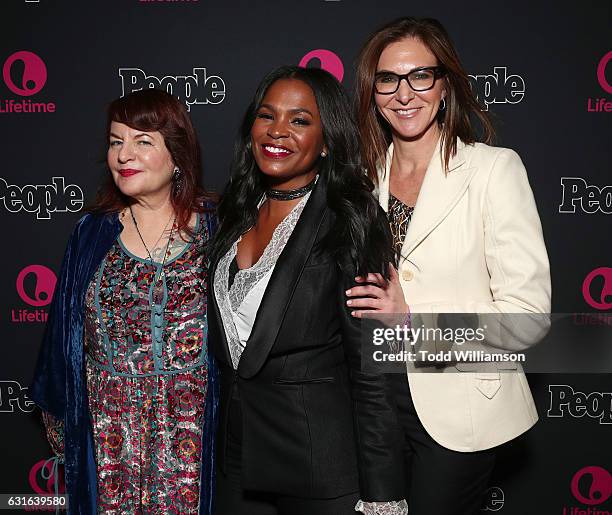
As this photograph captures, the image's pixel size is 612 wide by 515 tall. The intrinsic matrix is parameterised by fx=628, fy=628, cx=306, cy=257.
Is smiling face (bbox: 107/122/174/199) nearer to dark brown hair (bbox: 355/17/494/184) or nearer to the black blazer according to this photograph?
the black blazer

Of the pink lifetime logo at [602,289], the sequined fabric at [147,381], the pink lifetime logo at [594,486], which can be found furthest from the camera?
the pink lifetime logo at [594,486]

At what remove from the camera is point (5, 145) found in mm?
2717

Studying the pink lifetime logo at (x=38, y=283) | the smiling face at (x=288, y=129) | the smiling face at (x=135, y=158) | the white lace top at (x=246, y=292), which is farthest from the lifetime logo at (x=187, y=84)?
the white lace top at (x=246, y=292)

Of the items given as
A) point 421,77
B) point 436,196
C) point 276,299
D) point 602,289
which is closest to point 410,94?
point 421,77

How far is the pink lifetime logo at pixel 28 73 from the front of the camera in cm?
266

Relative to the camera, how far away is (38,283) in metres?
2.80

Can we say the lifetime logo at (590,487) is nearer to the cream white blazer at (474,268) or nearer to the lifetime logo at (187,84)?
the cream white blazer at (474,268)

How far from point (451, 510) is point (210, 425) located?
746 millimetres

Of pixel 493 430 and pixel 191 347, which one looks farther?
pixel 191 347

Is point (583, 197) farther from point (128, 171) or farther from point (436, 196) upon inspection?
point (128, 171)

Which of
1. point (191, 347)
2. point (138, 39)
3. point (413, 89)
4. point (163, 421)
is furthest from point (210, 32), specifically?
point (163, 421)

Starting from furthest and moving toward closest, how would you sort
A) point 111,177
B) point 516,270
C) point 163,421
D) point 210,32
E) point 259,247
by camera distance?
point 210,32 → point 111,177 → point 163,421 → point 259,247 → point 516,270

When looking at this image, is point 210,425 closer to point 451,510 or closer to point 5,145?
point 451,510

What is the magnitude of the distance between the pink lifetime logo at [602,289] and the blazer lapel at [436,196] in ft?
4.28
